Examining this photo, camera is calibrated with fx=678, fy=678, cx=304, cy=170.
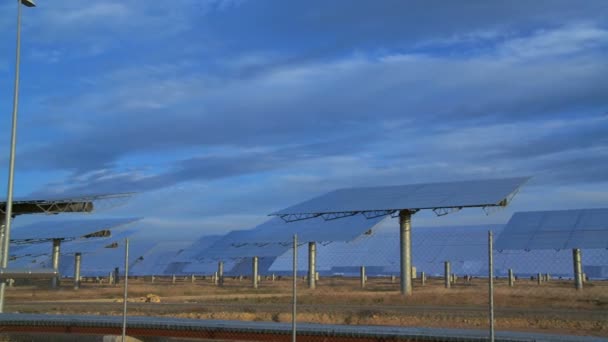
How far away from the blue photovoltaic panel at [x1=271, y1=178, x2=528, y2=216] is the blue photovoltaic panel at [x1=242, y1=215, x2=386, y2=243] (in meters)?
1.92

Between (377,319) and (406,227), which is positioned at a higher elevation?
(406,227)

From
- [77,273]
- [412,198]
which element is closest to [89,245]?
[77,273]

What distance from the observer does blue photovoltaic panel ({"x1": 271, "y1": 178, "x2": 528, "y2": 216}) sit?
39156 mm

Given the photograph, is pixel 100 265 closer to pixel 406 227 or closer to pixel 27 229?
pixel 27 229

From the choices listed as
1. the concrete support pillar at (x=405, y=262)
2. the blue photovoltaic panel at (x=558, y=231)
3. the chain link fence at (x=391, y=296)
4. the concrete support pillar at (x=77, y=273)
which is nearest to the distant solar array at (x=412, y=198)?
the concrete support pillar at (x=405, y=262)

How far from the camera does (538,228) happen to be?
49.8 m

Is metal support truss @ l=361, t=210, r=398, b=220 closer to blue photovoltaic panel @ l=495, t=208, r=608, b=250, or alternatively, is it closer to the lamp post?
blue photovoltaic panel @ l=495, t=208, r=608, b=250

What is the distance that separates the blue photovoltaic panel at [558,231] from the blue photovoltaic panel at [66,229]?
113 feet

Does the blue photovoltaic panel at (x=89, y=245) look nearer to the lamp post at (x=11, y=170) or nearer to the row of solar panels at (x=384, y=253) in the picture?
the row of solar panels at (x=384, y=253)

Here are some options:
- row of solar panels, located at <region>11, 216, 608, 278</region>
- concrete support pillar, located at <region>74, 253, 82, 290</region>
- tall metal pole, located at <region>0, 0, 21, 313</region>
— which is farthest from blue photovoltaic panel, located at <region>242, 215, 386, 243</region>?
tall metal pole, located at <region>0, 0, 21, 313</region>

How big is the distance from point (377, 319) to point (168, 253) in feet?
270

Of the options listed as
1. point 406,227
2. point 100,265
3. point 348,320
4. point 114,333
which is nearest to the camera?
point 114,333

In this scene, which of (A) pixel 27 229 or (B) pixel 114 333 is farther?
(A) pixel 27 229

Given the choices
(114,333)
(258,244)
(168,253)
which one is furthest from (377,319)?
(168,253)
